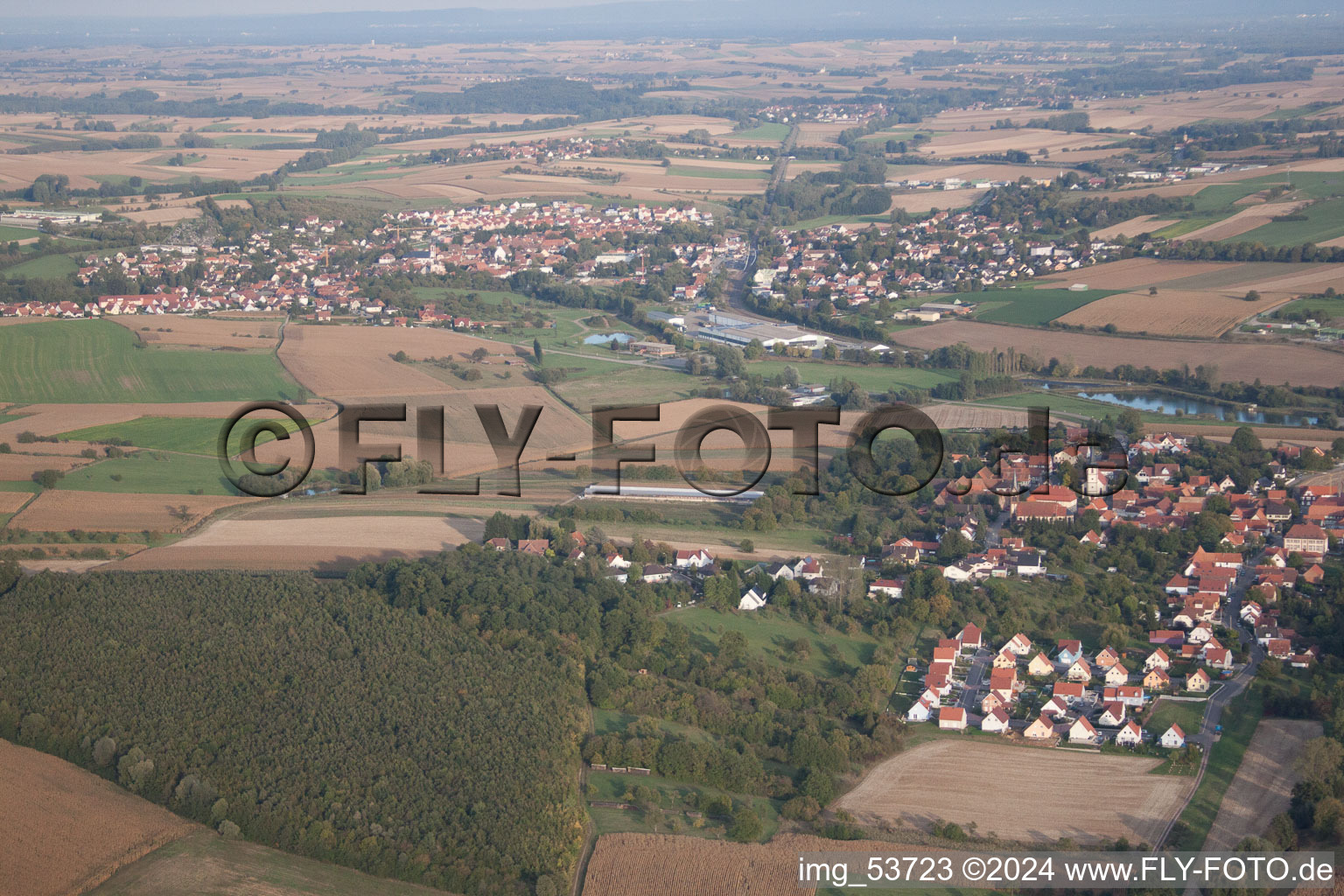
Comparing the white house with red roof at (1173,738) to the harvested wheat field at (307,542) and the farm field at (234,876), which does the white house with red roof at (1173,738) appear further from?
the harvested wheat field at (307,542)

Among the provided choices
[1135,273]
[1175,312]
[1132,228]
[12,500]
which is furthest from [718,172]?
→ [12,500]

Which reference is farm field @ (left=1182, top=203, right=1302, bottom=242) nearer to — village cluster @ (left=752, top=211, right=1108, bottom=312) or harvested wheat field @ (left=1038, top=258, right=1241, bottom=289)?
harvested wheat field @ (left=1038, top=258, right=1241, bottom=289)

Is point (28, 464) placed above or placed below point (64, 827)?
above

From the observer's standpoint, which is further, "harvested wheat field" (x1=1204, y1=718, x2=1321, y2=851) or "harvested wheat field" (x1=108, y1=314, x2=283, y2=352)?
"harvested wheat field" (x1=108, y1=314, x2=283, y2=352)

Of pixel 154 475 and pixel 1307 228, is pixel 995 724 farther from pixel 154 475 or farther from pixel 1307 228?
pixel 1307 228

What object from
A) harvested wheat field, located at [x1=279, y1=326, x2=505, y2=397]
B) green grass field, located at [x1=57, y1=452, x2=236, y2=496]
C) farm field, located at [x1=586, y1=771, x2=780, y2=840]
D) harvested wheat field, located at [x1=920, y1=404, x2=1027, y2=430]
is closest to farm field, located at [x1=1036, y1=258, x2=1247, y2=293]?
harvested wheat field, located at [x1=920, y1=404, x2=1027, y2=430]

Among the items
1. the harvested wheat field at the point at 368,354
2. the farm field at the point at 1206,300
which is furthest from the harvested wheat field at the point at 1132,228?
the harvested wheat field at the point at 368,354

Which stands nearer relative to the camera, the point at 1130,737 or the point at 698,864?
the point at 698,864
